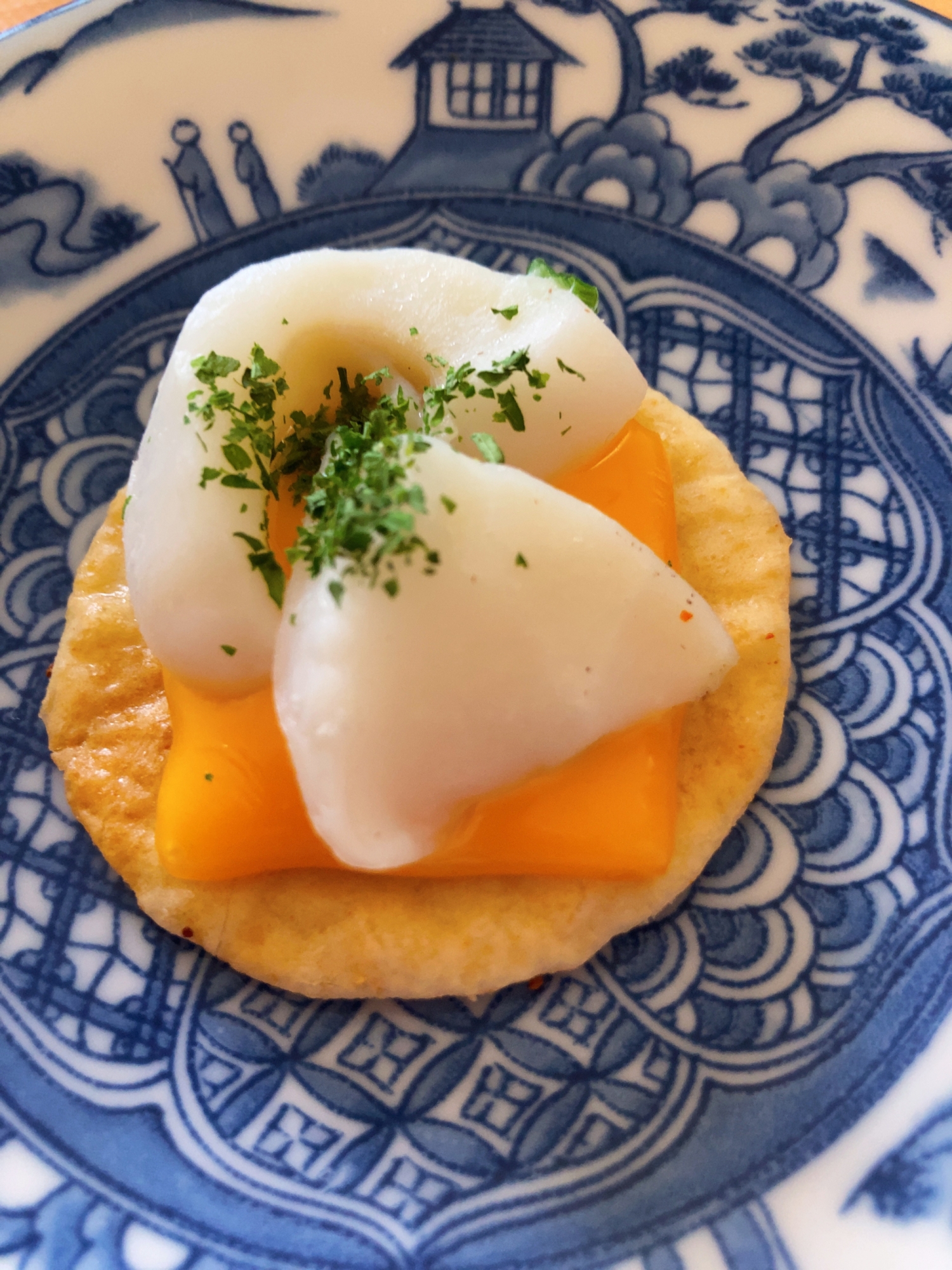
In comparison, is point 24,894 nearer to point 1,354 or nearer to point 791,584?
point 1,354

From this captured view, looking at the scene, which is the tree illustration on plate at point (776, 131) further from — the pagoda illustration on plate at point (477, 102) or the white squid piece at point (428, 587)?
the white squid piece at point (428, 587)

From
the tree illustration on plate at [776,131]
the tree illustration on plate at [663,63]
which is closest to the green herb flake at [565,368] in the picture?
the tree illustration on plate at [776,131]

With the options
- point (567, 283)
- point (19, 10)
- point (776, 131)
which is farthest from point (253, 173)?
point (776, 131)

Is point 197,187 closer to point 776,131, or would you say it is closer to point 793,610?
point 776,131

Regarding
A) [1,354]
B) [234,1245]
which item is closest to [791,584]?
[234,1245]

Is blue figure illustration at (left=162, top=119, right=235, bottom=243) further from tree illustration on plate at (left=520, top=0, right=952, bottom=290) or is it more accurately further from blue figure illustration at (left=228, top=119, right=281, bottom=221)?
tree illustration on plate at (left=520, top=0, right=952, bottom=290)

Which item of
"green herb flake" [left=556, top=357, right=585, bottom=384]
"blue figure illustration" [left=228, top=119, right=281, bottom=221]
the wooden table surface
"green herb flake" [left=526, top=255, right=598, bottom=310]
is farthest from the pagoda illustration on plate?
the wooden table surface
